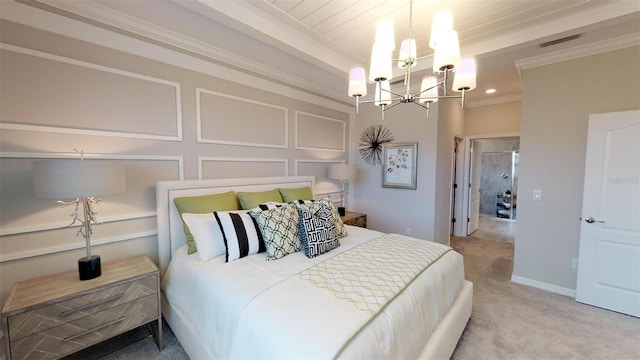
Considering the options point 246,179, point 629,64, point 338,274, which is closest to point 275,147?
point 246,179

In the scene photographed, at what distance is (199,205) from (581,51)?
4035 millimetres

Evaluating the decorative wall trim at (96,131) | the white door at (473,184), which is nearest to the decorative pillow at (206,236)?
the decorative wall trim at (96,131)

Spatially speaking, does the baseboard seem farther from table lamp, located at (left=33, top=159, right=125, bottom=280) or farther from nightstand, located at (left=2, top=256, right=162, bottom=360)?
table lamp, located at (left=33, top=159, right=125, bottom=280)

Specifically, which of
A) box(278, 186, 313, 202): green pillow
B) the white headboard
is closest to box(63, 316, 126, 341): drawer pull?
the white headboard

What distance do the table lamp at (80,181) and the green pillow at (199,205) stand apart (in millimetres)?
495

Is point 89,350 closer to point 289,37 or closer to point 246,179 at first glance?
point 246,179

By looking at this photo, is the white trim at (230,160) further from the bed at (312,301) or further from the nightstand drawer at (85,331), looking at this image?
the nightstand drawer at (85,331)

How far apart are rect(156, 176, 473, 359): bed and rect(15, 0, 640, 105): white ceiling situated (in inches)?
52.3

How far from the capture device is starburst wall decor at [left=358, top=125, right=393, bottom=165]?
4.11 meters

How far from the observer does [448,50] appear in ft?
5.00

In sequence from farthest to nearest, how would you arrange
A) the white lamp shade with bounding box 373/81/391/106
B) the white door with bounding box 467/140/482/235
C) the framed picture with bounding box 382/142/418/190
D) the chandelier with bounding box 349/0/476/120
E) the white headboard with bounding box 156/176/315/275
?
1. the white door with bounding box 467/140/482/235
2. the framed picture with bounding box 382/142/418/190
3. the white headboard with bounding box 156/176/315/275
4. the white lamp shade with bounding box 373/81/391/106
5. the chandelier with bounding box 349/0/476/120

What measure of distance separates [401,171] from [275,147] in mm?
2035

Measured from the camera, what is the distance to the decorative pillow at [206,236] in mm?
1851

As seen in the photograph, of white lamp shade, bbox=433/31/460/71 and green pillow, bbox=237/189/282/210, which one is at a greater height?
white lamp shade, bbox=433/31/460/71
